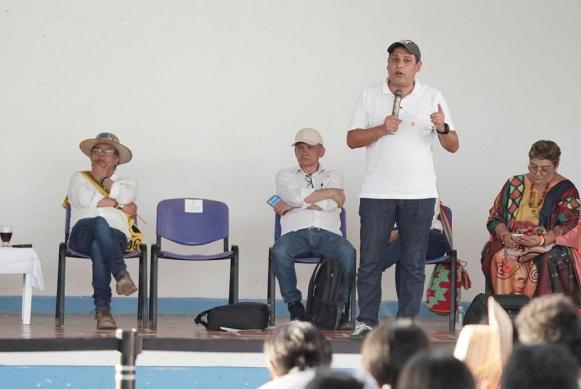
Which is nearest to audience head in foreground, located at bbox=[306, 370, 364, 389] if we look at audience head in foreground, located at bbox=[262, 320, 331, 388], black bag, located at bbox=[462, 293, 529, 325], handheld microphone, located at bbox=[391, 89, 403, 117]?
audience head in foreground, located at bbox=[262, 320, 331, 388]

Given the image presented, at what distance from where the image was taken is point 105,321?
5.75 metres

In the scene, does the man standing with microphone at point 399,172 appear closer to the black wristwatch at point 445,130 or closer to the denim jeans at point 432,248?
the black wristwatch at point 445,130

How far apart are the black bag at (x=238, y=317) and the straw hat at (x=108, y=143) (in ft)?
3.81

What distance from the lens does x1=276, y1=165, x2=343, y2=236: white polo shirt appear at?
20.3 ft

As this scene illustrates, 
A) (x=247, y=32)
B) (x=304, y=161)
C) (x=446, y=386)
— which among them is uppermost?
(x=247, y=32)

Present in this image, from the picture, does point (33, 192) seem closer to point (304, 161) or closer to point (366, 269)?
point (304, 161)

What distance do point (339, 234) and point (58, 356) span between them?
7.53ft

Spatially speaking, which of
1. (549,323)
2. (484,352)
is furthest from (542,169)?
(549,323)

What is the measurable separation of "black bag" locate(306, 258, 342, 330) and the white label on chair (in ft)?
3.05

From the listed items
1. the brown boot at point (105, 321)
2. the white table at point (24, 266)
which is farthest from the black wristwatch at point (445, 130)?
the white table at point (24, 266)

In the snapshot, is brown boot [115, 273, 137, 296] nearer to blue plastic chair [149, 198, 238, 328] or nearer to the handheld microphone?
blue plastic chair [149, 198, 238, 328]

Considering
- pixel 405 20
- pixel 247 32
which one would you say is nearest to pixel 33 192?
pixel 247 32

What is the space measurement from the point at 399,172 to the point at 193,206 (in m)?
1.77

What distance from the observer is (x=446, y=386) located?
1.87 meters
